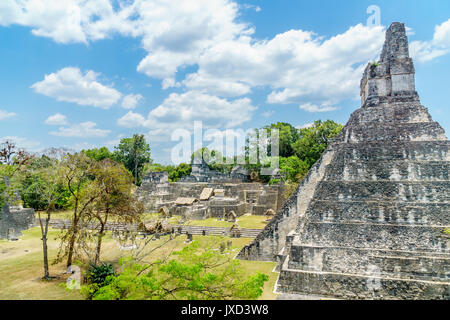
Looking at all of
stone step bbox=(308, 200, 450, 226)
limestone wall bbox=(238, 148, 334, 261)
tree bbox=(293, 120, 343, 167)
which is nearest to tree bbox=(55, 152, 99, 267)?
limestone wall bbox=(238, 148, 334, 261)

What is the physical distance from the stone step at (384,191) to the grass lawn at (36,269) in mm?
4526

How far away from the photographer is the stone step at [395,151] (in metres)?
12.2

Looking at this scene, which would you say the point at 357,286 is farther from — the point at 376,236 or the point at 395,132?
the point at 395,132

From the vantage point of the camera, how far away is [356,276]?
1025cm

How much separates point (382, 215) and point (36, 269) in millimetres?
16905

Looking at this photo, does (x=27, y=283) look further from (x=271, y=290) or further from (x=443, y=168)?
(x=443, y=168)

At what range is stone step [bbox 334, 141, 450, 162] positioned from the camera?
1222cm

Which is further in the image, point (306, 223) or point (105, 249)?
point (105, 249)

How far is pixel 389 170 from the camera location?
12.2 meters

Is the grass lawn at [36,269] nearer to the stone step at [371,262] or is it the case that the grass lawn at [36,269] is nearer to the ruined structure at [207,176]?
the stone step at [371,262]

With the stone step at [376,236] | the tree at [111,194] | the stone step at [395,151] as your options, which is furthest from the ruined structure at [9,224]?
the stone step at [395,151]

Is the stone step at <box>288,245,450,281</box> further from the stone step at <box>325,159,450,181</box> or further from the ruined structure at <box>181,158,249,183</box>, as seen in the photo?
the ruined structure at <box>181,158,249,183</box>

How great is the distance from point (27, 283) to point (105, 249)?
5882 mm
